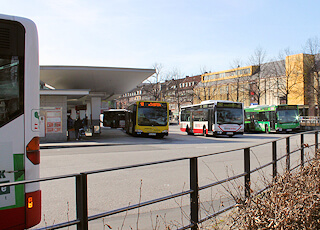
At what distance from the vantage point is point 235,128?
94.4ft

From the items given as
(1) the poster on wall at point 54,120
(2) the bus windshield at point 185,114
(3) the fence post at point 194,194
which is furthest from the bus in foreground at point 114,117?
(3) the fence post at point 194,194

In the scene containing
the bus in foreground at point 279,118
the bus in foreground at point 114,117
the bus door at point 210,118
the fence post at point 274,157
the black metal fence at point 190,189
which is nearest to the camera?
the black metal fence at point 190,189

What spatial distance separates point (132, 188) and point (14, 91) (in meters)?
1.95

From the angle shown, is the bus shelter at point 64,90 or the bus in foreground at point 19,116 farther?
the bus shelter at point 64,90

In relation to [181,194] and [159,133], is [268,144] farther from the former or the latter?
[159,133]

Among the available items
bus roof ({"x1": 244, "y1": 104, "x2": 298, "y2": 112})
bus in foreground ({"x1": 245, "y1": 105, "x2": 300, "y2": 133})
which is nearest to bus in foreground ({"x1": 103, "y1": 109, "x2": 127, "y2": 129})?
bus roof ({"x1": 244, "y1": 104, "x2": 298, "y2": 112})

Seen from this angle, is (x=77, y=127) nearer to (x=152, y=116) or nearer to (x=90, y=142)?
(x=90, y=142)

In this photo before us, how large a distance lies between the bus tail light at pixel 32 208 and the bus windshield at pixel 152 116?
24.3 metres

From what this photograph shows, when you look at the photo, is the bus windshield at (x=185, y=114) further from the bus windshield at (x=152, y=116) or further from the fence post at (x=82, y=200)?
the fence post at (x=82, y=200)

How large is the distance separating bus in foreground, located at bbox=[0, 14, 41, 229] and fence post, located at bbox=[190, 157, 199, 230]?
1808 millimetres

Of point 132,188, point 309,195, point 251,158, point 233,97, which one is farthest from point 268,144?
point 233,97

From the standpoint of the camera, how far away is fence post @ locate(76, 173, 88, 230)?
2.88 metres

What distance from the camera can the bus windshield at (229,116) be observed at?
28438 mm

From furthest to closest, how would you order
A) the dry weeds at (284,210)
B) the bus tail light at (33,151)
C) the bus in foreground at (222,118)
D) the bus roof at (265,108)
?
the bus roof at (265,108) → the bus in foreground at (222,118) → the bus tail light at (33,151) → the dry weeds at (284,210)
